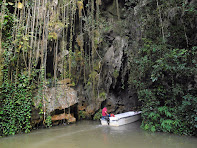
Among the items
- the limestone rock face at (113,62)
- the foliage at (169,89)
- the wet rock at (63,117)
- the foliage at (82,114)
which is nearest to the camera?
the foliage at (169,89)

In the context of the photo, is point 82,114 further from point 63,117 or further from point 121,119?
point 121,119

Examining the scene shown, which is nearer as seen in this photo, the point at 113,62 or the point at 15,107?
the point at 15,107

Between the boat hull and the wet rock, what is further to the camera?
the wet rock

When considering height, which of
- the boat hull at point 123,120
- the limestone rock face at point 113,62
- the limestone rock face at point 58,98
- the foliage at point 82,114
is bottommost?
the foliage at point 82,114

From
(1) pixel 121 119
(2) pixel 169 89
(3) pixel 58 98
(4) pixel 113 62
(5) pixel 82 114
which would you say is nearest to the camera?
(2) pixel 169 89

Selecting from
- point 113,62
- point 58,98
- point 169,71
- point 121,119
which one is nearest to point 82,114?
point 58,98

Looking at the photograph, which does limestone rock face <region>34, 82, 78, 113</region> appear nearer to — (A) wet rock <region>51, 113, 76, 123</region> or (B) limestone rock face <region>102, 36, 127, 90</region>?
(A) wet rock <region>51, 113, 76, 123</region>

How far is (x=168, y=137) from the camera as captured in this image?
4.77 m

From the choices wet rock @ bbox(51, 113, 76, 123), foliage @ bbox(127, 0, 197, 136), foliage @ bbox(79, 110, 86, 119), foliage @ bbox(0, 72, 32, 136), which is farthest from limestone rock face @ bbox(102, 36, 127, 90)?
foliage @ bbox(0, 72, 32, 136)

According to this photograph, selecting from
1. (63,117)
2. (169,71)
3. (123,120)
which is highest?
(169,71)

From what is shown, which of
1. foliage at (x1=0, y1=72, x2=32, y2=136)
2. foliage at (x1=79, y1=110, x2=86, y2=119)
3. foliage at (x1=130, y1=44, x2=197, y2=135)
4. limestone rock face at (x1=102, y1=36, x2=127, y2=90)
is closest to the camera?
foliage at (x1=130, y1=44, x2=197, y2=135)

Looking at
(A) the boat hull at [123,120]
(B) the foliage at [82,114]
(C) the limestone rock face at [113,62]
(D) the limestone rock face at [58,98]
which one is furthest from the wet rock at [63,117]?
(C) the limestone rock face at [113,62]

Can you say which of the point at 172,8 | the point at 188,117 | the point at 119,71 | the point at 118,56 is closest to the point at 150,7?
the point at 172,8

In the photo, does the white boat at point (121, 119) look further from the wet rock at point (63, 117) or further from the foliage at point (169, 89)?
the wet rock at point (63, 117)
